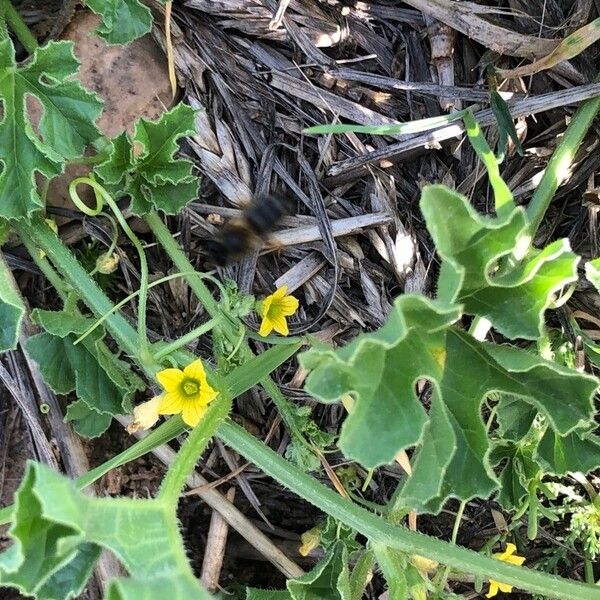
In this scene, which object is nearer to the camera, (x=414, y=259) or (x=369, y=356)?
(x=369, y=356)

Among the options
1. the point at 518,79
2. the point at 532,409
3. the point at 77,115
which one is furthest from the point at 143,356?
the point at 518,79

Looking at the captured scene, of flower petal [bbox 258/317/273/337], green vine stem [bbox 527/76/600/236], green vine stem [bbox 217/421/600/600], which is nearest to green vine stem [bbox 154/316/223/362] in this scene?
flower petal [bbox 258/317/273/337]

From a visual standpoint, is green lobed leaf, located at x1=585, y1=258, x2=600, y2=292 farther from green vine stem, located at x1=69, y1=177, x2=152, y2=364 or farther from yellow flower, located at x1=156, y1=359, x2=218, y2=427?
green vine stem, located at x1=69, y1=177, x2=152, y2=364

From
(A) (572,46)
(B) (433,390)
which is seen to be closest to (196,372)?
(B) (433,390)

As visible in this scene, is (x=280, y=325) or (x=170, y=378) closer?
(x=170, y=378)

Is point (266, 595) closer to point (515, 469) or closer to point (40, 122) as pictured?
point (515, 469)

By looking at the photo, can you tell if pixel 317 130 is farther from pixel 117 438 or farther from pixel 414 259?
pixel 117 438
